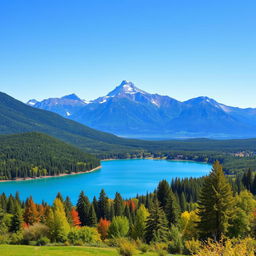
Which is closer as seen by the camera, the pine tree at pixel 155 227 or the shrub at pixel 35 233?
the shrub at pixel 35 233

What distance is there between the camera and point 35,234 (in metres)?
41.2

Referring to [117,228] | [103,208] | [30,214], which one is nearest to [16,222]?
[30,214]

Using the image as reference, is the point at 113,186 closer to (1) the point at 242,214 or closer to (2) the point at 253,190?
(2) the point at 253,190

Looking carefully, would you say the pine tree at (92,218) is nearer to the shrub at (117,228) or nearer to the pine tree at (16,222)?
the pine tree at (16,222)

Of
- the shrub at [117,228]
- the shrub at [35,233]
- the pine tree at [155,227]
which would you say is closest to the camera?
the shrub at [35,233]

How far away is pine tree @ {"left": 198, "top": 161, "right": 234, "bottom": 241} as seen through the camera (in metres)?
34.3

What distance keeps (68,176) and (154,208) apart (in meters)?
147

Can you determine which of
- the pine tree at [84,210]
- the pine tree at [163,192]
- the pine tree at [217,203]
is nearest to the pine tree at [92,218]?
the pine tree at [84,210]

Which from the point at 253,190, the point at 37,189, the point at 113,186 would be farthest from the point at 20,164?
the point at 253,190

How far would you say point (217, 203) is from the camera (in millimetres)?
34406

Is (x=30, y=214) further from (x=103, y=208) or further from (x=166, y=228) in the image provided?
(x=166, y=228)

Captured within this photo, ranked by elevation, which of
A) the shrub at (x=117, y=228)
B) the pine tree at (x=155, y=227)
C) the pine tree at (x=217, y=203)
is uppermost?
the pine tree at (x=217, y=203)

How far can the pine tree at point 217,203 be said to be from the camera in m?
34.3

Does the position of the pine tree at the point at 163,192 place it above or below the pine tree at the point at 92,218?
above
